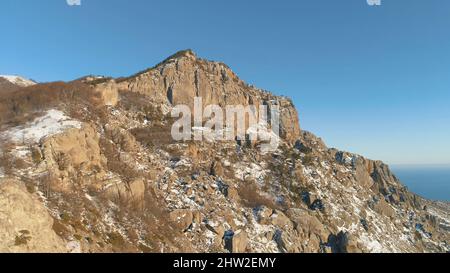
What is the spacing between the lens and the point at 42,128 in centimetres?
4038

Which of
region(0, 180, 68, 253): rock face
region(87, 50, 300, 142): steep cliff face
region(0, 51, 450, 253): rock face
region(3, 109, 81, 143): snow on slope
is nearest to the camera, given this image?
region(0, 180, 68, 253): rock face

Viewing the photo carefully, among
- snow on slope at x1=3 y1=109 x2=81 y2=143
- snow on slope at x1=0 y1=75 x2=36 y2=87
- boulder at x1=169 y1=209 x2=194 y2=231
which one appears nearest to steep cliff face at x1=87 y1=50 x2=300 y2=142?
snow on slope at x1=0 y1=75 x2=36 y2=87

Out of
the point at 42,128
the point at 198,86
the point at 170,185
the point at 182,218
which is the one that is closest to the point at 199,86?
the point at 198,86

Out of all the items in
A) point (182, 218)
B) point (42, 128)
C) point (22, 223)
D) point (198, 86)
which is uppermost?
point (198, 86)

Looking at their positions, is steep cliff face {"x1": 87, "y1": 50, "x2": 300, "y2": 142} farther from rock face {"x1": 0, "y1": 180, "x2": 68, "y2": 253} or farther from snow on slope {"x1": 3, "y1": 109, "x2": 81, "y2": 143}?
rock face {"x1": 0, "y1": 180, "x2": 68, "y2": 253}

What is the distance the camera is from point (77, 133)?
134ft

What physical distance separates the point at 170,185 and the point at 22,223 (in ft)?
95.5

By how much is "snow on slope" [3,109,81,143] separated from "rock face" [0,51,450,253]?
14 cm

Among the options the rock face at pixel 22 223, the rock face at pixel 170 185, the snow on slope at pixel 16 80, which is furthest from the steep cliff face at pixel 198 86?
the rock face at pixel 22 223

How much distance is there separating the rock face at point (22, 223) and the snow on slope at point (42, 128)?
18203mm

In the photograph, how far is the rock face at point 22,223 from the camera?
19875 mm

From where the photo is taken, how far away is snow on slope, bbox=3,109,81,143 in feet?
125

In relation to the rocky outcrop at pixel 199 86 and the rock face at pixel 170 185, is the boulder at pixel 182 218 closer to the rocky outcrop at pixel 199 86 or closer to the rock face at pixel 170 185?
the rock face at pixel 170 185

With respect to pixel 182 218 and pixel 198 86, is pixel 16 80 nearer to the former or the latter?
pixel 198 86
